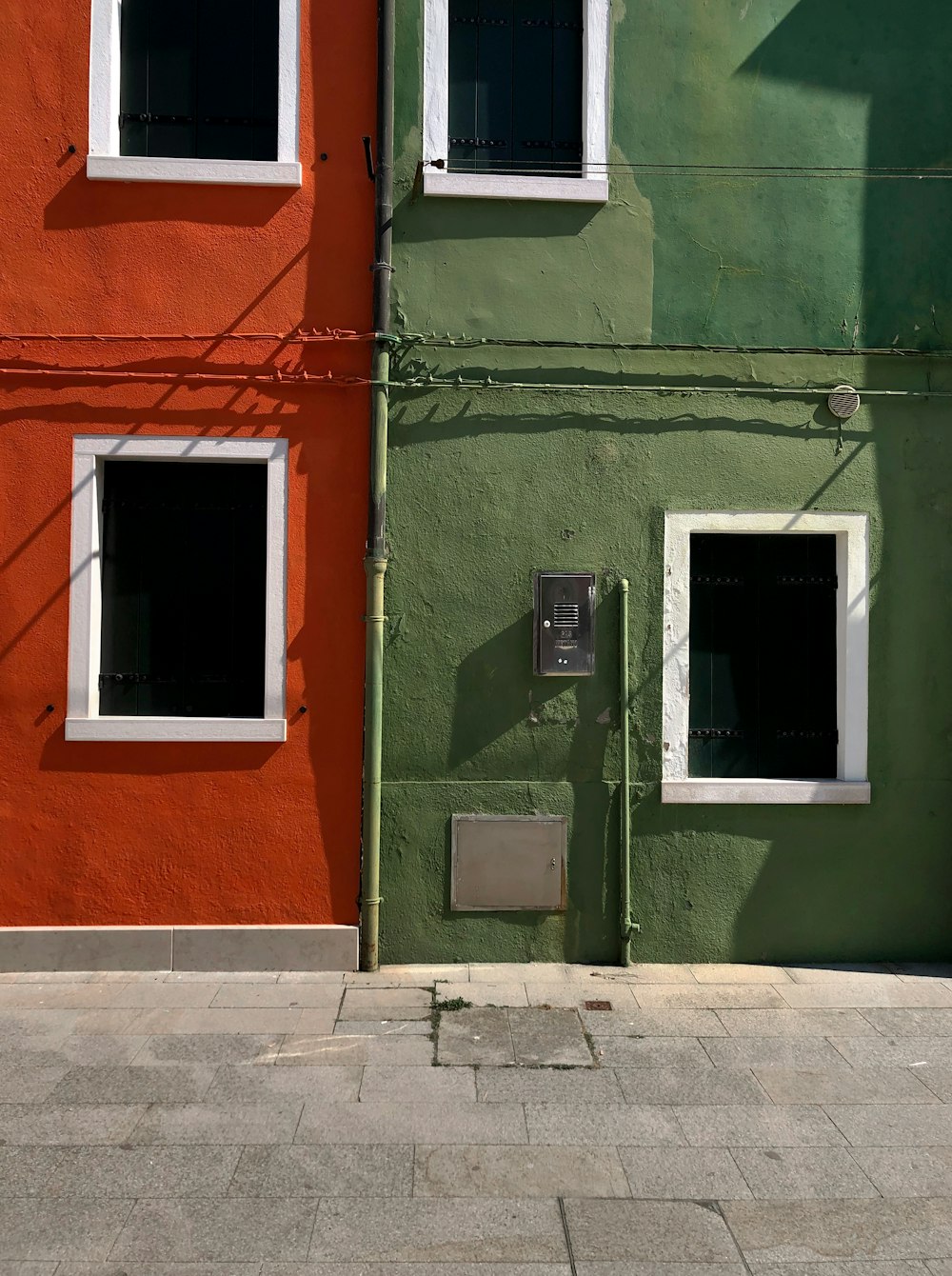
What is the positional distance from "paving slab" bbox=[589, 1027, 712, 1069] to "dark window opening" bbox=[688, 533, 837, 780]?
190 cm

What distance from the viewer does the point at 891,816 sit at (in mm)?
6809

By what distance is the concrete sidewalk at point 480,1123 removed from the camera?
3.79 meters

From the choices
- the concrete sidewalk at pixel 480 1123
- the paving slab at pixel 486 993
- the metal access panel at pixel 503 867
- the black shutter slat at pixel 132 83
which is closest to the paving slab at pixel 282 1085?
the concrete sidewalk at pixel 480 1123

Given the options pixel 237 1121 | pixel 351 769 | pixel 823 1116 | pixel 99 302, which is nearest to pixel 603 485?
pixel 351 769

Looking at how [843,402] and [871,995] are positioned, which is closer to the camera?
[871,995]

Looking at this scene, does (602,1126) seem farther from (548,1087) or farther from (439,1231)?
(439,1231)

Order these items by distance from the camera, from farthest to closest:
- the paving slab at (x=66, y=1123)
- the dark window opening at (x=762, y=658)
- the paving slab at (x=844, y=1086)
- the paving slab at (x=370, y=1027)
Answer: the dark window opening at (x=762, y=658), the paving slab at (x=370, y=1027), the paving slab at (x=844, y=1086), the paving slab at (x=66, y=1123)

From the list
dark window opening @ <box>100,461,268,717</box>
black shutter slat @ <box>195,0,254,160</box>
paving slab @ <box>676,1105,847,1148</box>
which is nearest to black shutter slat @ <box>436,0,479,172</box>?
black shutter slat @ <box>195,0,254,160</box>

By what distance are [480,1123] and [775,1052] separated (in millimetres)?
1754

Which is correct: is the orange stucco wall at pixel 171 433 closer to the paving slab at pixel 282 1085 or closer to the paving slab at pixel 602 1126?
the paving slab at pixel 282 1085

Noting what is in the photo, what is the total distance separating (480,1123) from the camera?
15.4 feet

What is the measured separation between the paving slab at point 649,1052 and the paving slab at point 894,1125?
0.75 meters

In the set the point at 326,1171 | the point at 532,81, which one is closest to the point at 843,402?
the point at 532,81

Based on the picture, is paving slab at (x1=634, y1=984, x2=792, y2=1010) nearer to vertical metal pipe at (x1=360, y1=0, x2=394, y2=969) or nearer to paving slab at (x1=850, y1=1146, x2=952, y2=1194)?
paving slab at (x1=850, y1=1146, x2=952, y2=1194)
